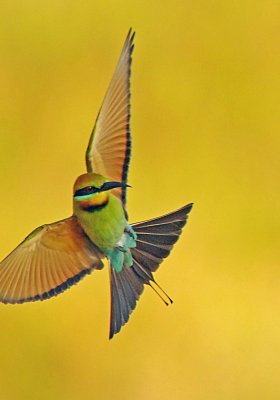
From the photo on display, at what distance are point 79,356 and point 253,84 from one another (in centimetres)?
47

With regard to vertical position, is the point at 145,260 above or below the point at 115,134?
below

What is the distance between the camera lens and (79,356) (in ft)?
4.26

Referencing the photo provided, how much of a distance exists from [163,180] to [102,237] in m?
0.53

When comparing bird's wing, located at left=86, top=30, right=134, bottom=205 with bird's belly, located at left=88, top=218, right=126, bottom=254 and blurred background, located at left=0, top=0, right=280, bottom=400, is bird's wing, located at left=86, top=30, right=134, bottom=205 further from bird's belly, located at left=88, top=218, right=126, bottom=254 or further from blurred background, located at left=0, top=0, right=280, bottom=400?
blurred background, located at left=0, top=0, right=280, bottom=400

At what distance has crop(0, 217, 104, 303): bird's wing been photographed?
0.85 meters

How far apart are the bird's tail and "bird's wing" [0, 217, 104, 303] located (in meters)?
0.04

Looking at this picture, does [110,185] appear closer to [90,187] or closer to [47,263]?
[90,187]

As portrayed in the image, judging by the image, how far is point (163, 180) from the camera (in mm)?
1391

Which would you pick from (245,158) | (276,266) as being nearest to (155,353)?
(276,266)

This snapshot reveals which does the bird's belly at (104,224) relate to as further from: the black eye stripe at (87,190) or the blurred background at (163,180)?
the blurred background at (163,180)

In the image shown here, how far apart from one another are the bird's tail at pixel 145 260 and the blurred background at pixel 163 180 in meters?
0.36

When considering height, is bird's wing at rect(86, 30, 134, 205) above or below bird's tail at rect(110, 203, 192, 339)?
above

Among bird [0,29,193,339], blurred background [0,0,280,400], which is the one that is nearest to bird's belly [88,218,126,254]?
bird [0,29,193,339]

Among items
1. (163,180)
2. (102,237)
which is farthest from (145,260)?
(163,180)
